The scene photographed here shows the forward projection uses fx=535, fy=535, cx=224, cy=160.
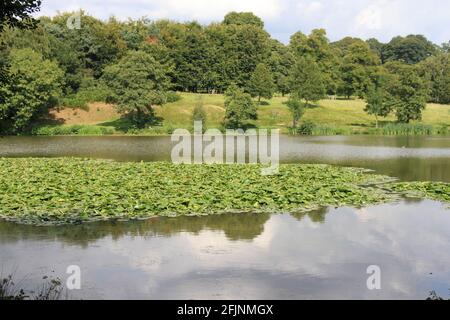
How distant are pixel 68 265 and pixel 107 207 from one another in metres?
6.03

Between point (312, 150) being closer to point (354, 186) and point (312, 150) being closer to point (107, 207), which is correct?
point (354, 186)

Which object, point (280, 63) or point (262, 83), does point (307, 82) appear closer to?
point (262, 83)

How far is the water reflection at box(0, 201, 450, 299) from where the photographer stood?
11.8m

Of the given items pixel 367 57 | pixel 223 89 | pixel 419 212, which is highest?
pixel 367 57

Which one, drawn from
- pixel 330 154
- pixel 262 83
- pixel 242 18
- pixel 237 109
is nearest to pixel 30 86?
pixel 237 109

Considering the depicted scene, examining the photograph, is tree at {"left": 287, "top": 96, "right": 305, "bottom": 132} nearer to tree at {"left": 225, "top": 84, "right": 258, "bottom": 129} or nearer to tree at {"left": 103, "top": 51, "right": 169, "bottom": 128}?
tree at {"left": 225, "top": 84, "right": 258, "bottom": 129}

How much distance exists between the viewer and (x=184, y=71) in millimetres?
91000

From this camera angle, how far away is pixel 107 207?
1931 cm

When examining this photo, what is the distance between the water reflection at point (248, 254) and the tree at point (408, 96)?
60140 millimetres

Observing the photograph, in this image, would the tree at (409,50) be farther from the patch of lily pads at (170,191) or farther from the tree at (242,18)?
the patch of lily pads at (170,191)

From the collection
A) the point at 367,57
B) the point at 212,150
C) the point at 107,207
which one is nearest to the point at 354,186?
the point at 107,207

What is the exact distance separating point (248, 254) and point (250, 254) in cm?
5

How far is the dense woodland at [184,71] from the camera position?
6888cm

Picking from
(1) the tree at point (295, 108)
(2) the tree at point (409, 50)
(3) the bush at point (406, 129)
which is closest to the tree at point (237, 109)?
(1) the tree at point (295, 108)
